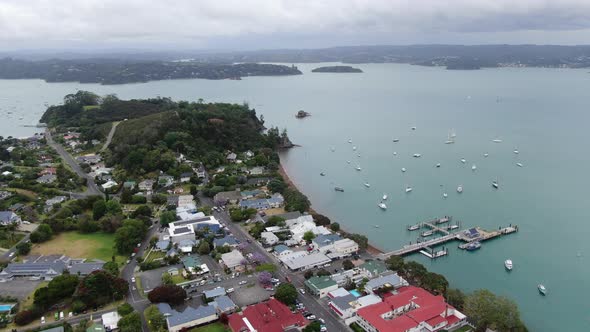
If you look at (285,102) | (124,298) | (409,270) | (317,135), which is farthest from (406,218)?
(285,102)

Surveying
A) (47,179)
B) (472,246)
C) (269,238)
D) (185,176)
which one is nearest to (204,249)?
(269,238)

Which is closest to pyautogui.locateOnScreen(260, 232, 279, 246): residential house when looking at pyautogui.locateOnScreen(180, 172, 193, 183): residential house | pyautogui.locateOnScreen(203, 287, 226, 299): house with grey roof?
pyautogui.locateOnScreen(203, 287, 226, 299): house with grey roof

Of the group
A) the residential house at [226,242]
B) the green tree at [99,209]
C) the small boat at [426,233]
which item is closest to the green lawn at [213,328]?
the residential house at [226,242]

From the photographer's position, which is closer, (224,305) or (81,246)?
(224,305)

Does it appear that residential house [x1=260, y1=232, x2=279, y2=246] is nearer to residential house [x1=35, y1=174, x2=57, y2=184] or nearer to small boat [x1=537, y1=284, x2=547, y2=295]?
small boat [x1=537, y1=284, x2=547, y2=295]

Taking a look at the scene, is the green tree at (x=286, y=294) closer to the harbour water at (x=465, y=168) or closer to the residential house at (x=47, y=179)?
the harbour water at (x=465, y=168)

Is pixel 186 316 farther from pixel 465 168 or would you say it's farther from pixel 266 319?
pixel 465 168
